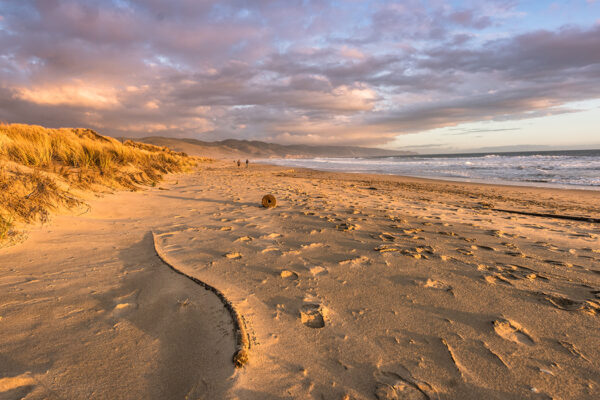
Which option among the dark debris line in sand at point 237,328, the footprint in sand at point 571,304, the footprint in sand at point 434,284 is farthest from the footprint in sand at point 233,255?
the footprint in sand at point 571,304

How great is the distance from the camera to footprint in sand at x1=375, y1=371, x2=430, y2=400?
125 centimetres

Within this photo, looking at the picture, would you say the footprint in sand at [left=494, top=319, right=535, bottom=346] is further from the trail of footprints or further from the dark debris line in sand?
the dark debris line in sand

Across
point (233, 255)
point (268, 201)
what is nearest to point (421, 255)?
point (233, 255)

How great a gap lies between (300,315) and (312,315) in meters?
0.09

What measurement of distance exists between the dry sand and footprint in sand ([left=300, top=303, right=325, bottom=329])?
12 millimetres

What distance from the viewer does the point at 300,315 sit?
1.87 metres

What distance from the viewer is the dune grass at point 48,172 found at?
3.32 metres

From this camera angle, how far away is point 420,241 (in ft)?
11.4

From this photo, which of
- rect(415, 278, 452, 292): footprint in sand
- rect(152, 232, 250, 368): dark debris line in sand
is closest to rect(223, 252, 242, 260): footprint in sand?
rect(152, 232, 250, 368): dark debris line in sand

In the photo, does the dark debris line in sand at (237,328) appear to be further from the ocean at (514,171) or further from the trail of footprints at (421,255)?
the ocean at (514,171)

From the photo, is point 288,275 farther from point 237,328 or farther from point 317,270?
point 237,328

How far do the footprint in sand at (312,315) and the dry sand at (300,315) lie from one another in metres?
0.01

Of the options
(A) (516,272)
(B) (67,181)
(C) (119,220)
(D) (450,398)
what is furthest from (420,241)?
(B) (67,181)

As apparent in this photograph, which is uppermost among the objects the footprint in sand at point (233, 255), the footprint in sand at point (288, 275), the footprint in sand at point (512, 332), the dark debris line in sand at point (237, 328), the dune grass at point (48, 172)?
the dune grass at point (48, 172)
